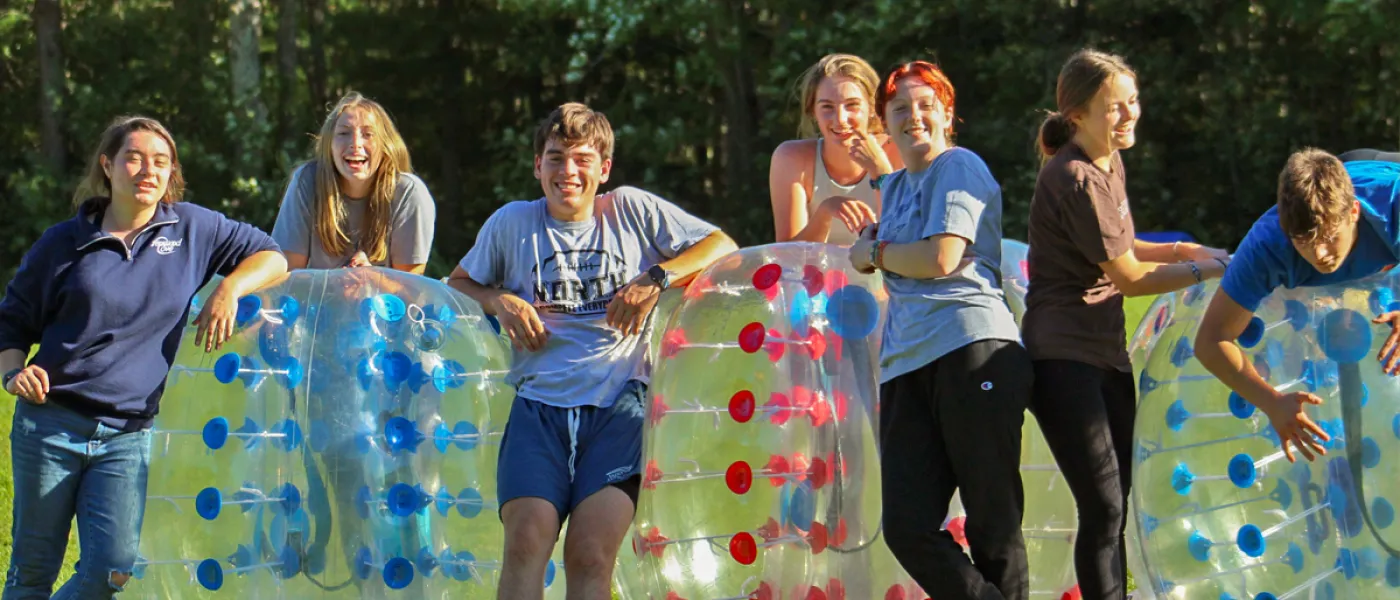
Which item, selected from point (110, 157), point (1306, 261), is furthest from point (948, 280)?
point (110, 157)

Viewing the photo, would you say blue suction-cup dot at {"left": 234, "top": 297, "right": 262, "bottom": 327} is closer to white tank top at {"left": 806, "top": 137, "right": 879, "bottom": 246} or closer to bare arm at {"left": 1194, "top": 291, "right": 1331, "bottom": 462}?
white tank top at {"left": 806, "top": 137, "right": 879, "bottom": 246}

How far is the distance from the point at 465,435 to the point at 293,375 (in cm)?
47

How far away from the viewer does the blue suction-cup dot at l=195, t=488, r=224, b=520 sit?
13.6 ft

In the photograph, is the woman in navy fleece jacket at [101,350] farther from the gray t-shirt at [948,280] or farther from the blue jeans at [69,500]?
the gray t-shirt at [948,280]

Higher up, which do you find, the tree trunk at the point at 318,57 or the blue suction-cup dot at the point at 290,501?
the tree trunk at the point at 318,57

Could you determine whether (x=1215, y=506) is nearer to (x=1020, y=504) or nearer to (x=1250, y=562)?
(x=1250, y=562)

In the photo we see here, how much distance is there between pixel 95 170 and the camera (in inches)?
175

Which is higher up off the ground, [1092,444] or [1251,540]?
[1092,444]

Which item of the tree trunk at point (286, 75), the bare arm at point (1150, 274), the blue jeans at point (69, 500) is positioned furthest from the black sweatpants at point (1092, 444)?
the tree trunk at point (286, 75)

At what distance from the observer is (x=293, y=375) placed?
419 cm

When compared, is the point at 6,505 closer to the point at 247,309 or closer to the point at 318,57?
the point at 247,309

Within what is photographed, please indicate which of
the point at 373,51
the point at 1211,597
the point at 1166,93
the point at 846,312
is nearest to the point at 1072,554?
the point at 1211,597

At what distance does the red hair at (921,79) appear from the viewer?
155 inches

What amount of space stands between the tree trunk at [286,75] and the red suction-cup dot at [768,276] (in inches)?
526
